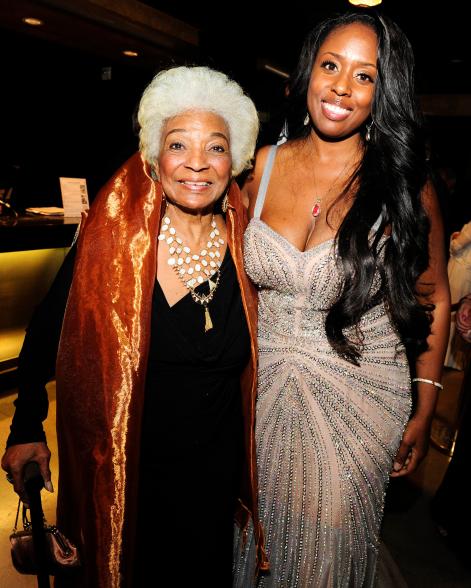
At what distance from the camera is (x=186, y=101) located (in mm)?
1548

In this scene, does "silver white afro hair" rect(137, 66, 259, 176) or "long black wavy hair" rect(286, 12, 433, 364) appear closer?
"silver white afro hair" rect(137, 66, 259, 176)

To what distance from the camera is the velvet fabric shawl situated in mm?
1481

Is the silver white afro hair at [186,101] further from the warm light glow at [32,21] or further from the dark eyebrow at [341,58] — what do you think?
the warm light glow at [32,21]

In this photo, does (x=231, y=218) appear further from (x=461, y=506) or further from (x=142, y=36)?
(x=142, y=36)

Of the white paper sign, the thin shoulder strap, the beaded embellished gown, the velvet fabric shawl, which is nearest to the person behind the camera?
the velvet fabric shawl

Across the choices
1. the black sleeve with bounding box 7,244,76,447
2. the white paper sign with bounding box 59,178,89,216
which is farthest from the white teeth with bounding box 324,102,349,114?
the white paper sign with bounding box 59,178,89,216

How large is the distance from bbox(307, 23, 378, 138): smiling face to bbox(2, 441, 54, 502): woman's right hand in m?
1.38

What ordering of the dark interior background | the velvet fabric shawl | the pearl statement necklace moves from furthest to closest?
the dark interior background, the pearl statement necklace, the velvet fabric shawl

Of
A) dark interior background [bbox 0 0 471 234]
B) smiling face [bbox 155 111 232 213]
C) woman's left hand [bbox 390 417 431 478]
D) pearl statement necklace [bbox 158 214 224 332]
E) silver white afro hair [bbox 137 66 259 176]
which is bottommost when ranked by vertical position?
woman's left hand [bbox 390 417 431 478]

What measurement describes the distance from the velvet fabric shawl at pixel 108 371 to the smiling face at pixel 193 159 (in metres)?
0.08

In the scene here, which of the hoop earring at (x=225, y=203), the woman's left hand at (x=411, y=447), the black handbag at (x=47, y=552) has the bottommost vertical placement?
the black handbag at (x=47, y=552)

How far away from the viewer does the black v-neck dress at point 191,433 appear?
1.56 meters

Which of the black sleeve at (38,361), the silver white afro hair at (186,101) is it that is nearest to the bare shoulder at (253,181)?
the silver white afro hair at (186,101)

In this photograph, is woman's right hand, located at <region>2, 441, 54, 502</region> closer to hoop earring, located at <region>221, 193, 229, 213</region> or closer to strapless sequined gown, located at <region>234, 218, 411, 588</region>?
strapless sequined gown, located at <region>234, 218, 411, 588</region>
